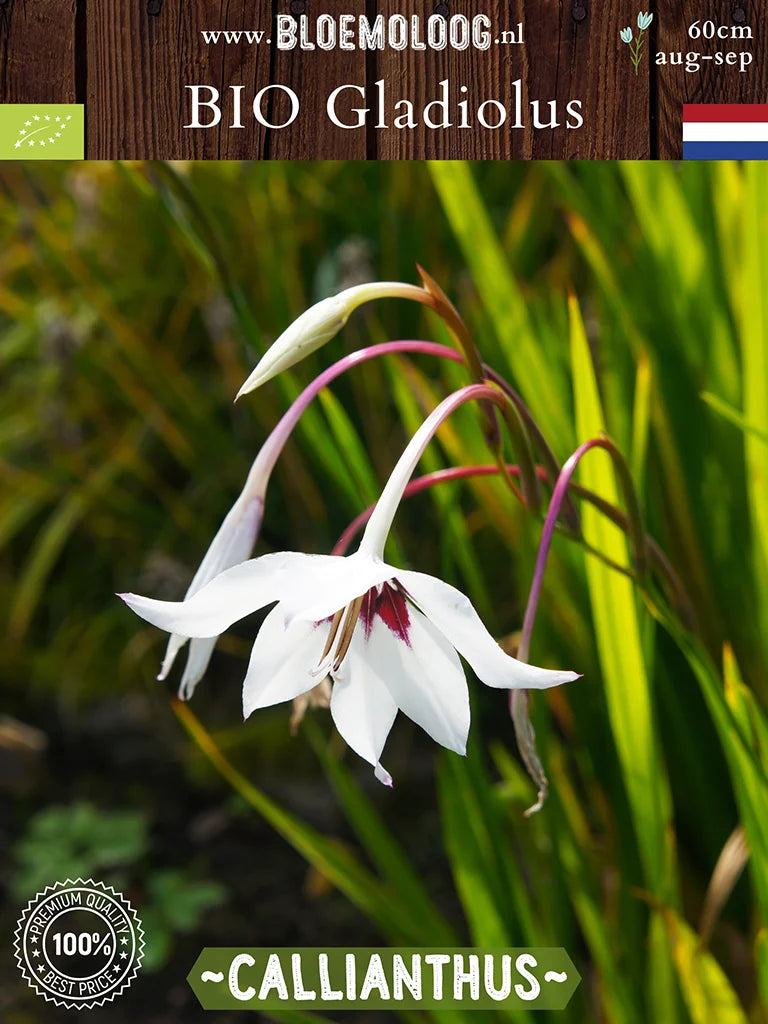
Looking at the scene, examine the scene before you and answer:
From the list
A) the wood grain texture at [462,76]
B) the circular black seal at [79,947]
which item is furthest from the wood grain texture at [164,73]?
the circular black seal at [79,947]

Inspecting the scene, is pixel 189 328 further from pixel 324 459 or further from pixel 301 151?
pixel 324 459

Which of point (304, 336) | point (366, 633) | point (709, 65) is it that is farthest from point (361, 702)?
point (709, 65)

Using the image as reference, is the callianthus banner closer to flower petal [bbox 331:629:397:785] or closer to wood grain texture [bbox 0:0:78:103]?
flower petal [bbox 331:629:397:785]

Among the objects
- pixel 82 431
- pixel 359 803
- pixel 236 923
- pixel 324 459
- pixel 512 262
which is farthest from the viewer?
pixel 82 431

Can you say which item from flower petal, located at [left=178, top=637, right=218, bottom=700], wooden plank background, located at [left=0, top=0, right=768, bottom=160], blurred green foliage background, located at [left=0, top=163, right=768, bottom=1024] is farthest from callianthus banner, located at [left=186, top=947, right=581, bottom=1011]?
wooden plank background, located at [left=0, top=0, right=768, bottom=160]

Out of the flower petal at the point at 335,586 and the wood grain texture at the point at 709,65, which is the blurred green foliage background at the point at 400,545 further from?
the flower petal at the point at 335,586

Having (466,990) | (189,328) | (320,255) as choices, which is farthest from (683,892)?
(189,328)

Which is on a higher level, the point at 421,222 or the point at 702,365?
the point at 421,222
